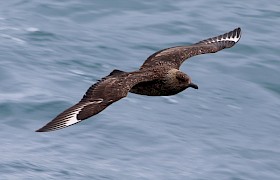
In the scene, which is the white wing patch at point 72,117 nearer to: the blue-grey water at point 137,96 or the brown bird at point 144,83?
the brown bird at point 144,83

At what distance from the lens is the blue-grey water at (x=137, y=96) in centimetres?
1260

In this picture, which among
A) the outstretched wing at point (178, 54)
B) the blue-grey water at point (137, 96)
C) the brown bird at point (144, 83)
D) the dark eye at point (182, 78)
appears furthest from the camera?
the blue-grey water at point (137, 96)

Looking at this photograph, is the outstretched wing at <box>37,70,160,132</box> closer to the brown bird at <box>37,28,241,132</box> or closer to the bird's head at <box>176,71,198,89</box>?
the brown bird at <box>37,28,241,132</box>

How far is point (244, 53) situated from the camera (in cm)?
1591

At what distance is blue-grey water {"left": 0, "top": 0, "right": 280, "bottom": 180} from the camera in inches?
496

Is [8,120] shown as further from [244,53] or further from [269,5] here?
[269,5]

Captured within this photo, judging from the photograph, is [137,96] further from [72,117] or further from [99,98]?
[72,117]

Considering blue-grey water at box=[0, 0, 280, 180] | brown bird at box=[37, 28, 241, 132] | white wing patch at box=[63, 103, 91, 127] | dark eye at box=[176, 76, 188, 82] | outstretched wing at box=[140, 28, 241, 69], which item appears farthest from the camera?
blue-grey water at box=[0, 0, 280, 180]

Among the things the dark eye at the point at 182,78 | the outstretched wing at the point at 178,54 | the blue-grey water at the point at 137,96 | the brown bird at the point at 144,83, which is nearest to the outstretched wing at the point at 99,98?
the brown bird at the point at 144,83

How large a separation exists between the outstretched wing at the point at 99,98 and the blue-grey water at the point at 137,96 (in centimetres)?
183

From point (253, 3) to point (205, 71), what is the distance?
3754 mm

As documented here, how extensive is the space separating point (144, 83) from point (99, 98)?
3.42ft

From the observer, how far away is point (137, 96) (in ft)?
48.0

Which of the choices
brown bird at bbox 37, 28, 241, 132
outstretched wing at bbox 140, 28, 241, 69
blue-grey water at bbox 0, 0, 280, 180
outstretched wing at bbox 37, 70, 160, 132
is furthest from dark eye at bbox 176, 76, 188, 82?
blue-grey water at bbox 0, 0, 280, 180
